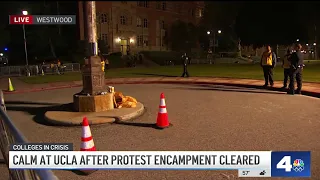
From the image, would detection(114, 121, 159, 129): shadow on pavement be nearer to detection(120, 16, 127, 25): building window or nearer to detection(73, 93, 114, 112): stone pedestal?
detection(73, 93, 114, 112): stone pedestal

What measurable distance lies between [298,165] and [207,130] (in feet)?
10.6

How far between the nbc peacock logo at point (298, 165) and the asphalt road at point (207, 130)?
64 centimetres

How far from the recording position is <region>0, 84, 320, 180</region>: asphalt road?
4.95 meters

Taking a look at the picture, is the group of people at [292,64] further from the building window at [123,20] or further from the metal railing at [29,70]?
the building window at [123,20]

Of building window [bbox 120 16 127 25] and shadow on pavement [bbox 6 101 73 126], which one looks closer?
shadow on pavement [bbox 6 101 73 126]

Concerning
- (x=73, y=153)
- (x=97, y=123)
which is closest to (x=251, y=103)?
(x=97, y=123)

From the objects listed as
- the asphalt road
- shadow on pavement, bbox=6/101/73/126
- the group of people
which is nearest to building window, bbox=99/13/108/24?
shadow on pavement, bbox=6/101/73/126

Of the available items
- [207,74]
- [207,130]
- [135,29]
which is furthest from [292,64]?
[135,29]

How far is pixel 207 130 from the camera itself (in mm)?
6883

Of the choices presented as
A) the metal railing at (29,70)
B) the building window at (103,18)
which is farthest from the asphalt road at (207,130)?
the building window at (103,18)

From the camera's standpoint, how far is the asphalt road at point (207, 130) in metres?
4.95

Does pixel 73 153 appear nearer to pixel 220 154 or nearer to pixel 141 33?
pixel 220 154

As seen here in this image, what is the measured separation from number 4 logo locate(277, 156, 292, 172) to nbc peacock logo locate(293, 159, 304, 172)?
2.5 inches

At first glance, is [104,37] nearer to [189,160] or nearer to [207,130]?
[207,130]
